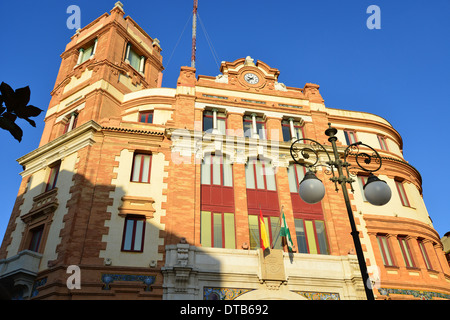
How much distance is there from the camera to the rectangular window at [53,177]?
877 inches

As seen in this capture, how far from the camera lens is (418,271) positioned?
70.4 feet

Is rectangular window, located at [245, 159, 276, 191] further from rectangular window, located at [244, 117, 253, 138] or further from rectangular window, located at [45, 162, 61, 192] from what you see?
rectangular window, located at [45, 162, 61, 192]

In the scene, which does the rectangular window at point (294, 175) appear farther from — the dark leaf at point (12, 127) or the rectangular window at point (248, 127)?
the dark leaf at point (12, 127)

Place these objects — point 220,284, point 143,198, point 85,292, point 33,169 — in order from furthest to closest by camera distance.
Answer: point 33,169 → point 143,198 → point 220,284 → point 85,292

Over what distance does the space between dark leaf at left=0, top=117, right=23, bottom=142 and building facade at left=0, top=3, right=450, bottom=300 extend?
1473 cm

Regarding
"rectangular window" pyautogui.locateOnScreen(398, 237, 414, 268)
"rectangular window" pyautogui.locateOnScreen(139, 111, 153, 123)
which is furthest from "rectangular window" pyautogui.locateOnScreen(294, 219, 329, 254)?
"rectangular window" pyautogui.locateOnScreen(139, 111, 153, 123)

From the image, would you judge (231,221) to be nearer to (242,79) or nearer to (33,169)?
(242,79)

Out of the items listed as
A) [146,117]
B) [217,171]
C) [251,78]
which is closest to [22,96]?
[217,171]

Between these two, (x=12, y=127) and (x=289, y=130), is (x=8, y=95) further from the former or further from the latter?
(x=289, y=130)

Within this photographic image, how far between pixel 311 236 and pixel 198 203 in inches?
261

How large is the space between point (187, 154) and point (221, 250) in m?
6.28

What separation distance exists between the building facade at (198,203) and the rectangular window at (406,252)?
0.26ft

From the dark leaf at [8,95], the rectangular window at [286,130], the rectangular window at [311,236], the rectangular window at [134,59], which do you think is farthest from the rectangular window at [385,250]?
the rectangular window at [134,59]
